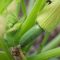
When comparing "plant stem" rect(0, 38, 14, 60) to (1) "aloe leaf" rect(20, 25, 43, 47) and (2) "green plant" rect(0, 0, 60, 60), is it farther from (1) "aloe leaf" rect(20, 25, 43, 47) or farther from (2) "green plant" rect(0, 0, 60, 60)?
(1) "aloe leaf" rect(20, 25, 43, 47)

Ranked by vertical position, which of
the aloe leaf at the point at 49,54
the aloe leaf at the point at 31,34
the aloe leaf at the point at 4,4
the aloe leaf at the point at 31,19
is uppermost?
the aloe leaf at the point at 4,4

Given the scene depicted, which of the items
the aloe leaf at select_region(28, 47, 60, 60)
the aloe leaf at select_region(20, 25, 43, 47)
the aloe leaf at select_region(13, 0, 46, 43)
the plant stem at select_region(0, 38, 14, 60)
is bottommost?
the aloe leaf at select_region(28, 47, 60, 60)

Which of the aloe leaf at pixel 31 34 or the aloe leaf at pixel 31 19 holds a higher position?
the aloe leaf at pixel 31 19

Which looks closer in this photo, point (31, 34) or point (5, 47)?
point (5, 47)

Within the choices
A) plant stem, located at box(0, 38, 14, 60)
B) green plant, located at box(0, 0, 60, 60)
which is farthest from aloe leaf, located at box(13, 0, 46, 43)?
plant stem, located at box(0, 38, 14, 60)

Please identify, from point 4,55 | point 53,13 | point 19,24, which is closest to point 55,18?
point 53,13

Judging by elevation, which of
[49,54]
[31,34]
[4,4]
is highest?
[4,4]

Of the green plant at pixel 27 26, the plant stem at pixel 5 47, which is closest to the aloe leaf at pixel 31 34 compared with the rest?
the green plant at pixel 27 26

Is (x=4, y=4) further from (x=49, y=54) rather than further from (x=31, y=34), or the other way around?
(x=49, y=54)

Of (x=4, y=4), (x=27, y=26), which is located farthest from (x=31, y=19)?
(x=4, y=4)

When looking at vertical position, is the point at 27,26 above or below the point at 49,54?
above

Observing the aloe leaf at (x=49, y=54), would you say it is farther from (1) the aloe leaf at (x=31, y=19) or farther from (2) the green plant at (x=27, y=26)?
(1) the aloe leaf at (x=31, y=19)
